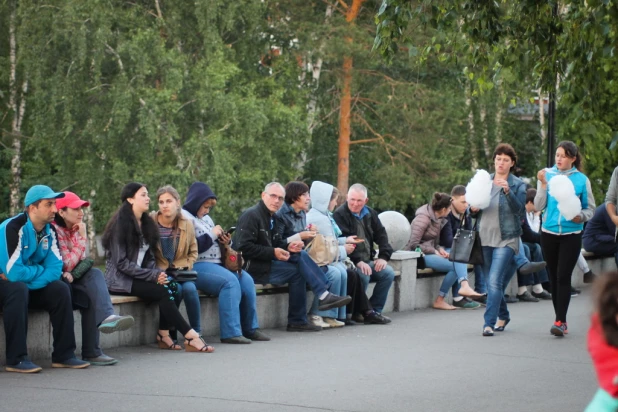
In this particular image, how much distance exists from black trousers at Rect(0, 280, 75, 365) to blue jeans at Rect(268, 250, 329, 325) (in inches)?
132

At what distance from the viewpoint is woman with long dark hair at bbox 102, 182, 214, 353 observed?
34.7 ft

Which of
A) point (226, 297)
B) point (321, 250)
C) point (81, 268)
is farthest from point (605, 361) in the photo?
point (321, 250)

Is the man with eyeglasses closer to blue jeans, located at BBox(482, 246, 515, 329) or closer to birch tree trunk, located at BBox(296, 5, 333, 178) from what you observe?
blue jeans, located at BBox(482, 246, 515, 329)

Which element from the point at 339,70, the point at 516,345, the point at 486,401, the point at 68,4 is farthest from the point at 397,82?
the point at 486,401

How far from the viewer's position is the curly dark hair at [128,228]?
10555 mm

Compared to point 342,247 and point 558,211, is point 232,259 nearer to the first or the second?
point 342,247

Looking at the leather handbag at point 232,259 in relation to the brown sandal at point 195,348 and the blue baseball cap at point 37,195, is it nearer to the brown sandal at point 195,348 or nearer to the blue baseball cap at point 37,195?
the brown sandal at point 195,348

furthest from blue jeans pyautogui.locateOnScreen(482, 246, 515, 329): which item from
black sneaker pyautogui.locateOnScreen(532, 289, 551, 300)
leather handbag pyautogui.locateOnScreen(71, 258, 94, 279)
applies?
black sneaker pyautogui.locateOnScreen(532, 289, 551, 300)

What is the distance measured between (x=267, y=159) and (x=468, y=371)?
27.5 m

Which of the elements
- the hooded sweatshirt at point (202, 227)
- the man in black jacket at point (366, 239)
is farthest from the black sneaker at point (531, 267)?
the hooded sweatshirt at point (202, 227)

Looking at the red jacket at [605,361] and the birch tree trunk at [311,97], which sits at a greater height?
the birch tree trunk at [311,97]

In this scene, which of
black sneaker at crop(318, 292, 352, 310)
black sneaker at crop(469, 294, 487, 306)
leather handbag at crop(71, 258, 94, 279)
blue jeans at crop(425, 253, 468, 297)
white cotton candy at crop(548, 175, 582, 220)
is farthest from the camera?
blue jeans at crop(425, 253, 468, 297)

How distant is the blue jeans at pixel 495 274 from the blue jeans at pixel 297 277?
67.5 inches

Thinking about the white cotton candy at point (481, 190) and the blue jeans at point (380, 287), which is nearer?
the white cotton candy at point (481, 190)
